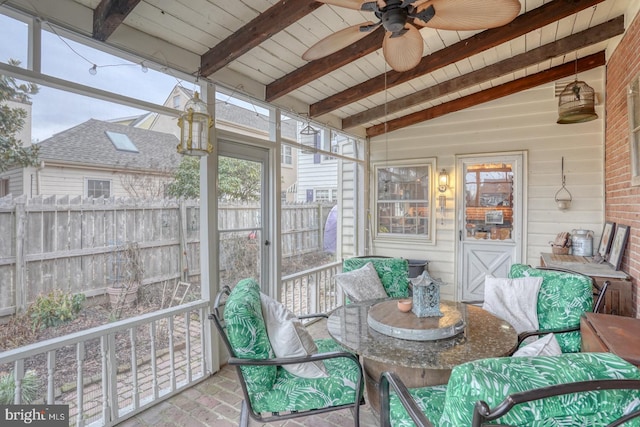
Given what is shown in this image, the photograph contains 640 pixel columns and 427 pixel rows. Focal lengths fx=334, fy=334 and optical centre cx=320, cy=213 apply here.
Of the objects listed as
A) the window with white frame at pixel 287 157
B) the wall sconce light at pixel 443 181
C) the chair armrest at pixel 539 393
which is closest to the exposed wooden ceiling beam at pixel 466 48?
the window with white frame at pixel 287 157

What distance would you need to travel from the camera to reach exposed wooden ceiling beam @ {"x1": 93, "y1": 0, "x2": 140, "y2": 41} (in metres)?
1.95

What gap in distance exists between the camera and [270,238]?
3662 millimetres

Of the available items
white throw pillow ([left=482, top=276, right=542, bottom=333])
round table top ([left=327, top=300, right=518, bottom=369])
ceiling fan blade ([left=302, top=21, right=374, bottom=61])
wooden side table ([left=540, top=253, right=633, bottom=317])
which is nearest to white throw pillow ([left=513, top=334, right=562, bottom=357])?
round table top ([left=327, top=300, right=518, bottom=369])

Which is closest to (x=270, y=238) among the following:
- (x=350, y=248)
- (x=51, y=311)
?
(x=51, y=311)

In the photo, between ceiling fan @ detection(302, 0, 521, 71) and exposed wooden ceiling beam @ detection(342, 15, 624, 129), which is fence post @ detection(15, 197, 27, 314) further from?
exposed wooden ceiling beam @ detection(342, 15, 624, 129)

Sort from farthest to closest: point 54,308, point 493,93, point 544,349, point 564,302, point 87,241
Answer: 1. point 493,93
2. point 564,302
3. point 87,241
4. point 54,308
5. point 544,349

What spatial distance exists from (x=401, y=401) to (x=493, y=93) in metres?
4.59

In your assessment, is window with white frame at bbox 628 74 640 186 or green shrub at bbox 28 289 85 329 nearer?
green shrub at bbox 28 289 85 329

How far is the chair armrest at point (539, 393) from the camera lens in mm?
809

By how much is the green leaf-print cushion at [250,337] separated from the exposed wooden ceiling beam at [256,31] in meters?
1.84

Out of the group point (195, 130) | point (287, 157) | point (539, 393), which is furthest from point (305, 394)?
point (287, 157)

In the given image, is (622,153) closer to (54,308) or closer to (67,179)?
(67,179)

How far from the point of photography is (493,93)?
15.1 ft

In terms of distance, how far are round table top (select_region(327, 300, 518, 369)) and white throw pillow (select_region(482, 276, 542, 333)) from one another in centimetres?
35
